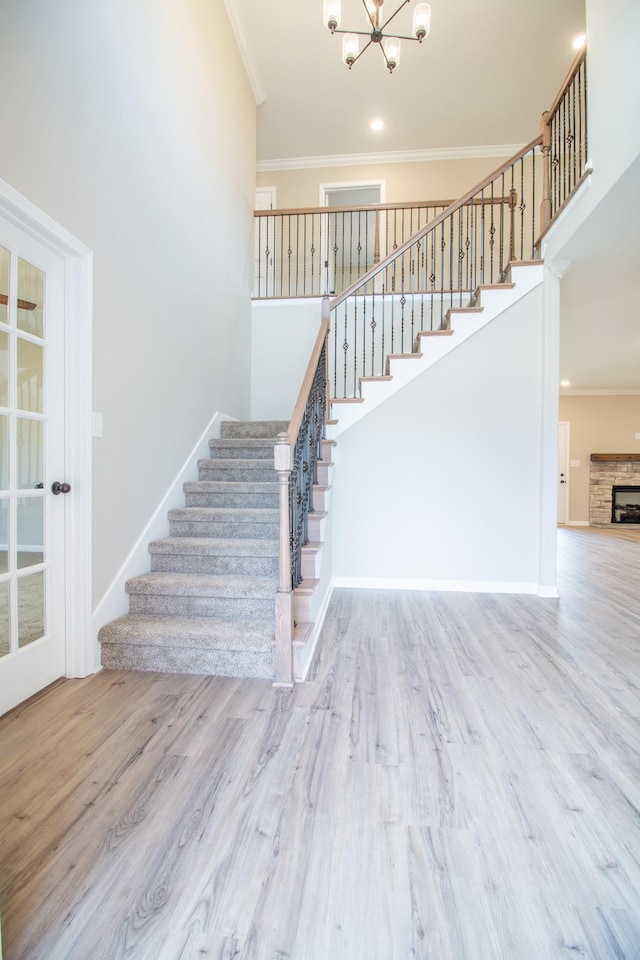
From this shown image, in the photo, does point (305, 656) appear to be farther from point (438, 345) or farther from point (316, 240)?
point (316, 240)

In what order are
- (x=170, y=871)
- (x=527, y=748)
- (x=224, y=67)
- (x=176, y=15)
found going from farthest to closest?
(x=224, y=67)
(x=176, y=15)
(x=527, y=748)
(x=170, y=871)

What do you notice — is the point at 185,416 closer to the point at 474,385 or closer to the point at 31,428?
Result: the point at 31,428

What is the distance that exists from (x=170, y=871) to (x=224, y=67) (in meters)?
5.83

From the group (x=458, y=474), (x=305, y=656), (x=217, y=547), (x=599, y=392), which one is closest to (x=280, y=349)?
(x=458, y=474)

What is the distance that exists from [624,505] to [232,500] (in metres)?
8.50

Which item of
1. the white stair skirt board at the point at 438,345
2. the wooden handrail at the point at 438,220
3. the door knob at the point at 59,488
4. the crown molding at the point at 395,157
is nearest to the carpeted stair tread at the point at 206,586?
the door knob at the point at 59,488

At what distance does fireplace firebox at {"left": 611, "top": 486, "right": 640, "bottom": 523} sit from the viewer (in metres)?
8.74

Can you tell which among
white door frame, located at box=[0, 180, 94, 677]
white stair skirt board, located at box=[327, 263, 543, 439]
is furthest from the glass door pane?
white stair skirt board, located at box=[327, 263, 543, 439]

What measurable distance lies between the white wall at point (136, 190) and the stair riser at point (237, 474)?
1.00 feet

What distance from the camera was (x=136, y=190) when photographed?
273cm

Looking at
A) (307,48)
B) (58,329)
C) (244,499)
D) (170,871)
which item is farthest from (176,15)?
(170,871)

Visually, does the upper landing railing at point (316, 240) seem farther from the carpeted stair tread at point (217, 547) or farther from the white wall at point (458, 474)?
the carpeted stair tread at point (217, 547)

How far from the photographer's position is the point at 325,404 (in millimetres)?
3867

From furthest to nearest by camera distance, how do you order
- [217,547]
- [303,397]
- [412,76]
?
1. [412,76]
2. [217,547]
3. [303,397]
